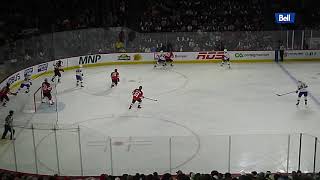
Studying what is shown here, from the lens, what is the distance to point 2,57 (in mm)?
20359

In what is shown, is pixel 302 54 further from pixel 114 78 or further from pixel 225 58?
pixel 114 78

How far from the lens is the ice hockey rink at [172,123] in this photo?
11648 mm

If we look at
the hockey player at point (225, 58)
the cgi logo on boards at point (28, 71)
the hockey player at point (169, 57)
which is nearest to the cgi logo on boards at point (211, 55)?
the hockey player at point (225, 58)

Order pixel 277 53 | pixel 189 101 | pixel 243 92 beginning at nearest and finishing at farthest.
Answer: pixel 189 101
pixel 243 92
pixel 277 53

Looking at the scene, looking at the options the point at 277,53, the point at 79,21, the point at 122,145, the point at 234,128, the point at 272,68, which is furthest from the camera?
the point at 79,21

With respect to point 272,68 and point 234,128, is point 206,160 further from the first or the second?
point 272,68

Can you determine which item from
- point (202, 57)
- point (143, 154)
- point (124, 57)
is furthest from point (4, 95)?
point (202, 57)

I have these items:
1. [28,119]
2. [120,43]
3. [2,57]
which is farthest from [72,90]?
[120,43]

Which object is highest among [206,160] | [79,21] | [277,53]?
[79,21]

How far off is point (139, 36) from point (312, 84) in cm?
897

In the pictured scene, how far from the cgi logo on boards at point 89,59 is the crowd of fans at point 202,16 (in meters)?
4.20

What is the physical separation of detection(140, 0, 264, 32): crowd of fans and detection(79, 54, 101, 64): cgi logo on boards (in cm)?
420

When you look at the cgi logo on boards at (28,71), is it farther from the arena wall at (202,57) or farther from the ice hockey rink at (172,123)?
the arena wall at (202,57)

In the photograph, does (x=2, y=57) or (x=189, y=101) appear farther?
(x=2, y=57)
